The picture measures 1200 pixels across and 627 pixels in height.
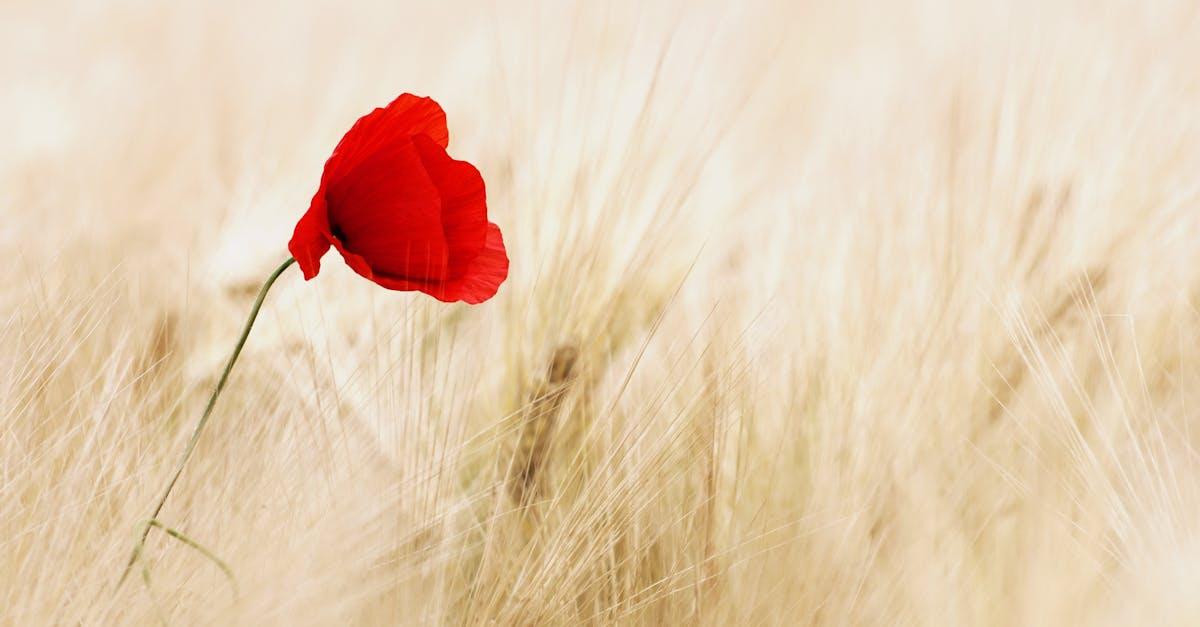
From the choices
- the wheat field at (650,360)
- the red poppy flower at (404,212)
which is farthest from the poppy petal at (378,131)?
the wheat field at (650,360)

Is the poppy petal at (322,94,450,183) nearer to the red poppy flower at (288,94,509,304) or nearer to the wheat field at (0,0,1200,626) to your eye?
the red poppy flower at (288,94,509,304)

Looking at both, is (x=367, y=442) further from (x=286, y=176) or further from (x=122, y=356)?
(x=286, y=176)

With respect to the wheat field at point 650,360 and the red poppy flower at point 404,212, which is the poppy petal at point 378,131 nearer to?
the red poppy flower at point 404,212

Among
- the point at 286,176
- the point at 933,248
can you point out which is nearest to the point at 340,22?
the point at 286,176

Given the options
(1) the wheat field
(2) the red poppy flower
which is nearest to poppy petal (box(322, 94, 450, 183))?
(2) the red poppy flower

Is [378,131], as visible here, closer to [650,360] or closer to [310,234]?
[310,234]

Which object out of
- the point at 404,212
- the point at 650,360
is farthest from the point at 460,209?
the point at 650,360

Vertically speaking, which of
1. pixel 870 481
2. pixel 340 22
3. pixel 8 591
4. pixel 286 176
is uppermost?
pixel 340 22
